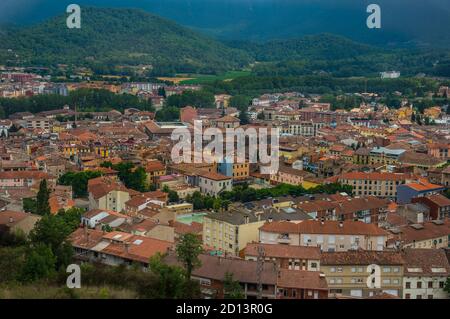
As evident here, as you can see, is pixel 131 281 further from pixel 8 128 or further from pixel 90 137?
pixel 8 128

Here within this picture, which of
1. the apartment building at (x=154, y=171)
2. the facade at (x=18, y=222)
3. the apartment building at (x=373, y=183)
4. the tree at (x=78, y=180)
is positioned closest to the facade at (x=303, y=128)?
the apartment building at (x=154, y=171)

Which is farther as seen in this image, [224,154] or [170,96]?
[170,96]

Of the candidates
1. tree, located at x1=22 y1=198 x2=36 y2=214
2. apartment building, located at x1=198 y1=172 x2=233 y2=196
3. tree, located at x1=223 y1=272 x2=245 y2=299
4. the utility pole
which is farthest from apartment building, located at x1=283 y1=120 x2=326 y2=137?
tree, located at x1=223 y1=272 x2=245 y2=299

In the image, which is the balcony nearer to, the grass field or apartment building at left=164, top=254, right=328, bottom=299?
apartment building at left=164, top=254, right=328, bottom=299

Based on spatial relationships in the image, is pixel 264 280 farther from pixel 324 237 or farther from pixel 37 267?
pixel 324 237

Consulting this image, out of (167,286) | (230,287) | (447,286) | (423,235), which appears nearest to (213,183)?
(423,235)

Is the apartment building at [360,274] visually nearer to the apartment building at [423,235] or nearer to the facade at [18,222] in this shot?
the apartment building at [423,235]
